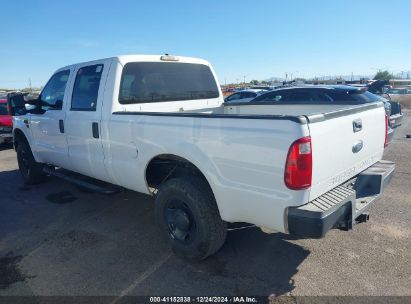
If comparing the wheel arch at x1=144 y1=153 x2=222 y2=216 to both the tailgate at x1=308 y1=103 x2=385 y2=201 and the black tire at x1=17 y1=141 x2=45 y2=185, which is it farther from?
the black tire at x1=17 y1=141 x2=45 y2=185

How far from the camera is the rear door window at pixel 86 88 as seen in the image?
435 centimetres

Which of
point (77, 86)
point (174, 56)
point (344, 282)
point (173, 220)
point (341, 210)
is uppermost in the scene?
point (174, 56)

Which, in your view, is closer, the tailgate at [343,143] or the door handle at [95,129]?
the tailgate at [343,143]

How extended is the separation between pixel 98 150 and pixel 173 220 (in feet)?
4.63

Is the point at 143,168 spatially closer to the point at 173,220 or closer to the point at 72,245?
the point at 173,220

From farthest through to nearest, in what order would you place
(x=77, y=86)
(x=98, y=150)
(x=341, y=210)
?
(x=77, y=86) → (x=98, y=150) → (x=341, y=210)

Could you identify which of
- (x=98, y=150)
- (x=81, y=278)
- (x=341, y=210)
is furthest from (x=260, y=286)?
(x=98, y=150)

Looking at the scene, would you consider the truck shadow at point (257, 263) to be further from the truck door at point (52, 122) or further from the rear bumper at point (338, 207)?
the truck door at point (52, 122)

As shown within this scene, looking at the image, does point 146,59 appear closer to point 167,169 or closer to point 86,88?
point 86,88

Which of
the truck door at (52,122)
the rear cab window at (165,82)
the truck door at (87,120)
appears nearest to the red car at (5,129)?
the truck door at (52,122)

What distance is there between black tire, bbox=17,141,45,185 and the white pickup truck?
3.32 ft

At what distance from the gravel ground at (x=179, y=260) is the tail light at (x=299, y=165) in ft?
3.41

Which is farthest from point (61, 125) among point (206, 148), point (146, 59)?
point (206, 148)

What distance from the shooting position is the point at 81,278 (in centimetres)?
329
